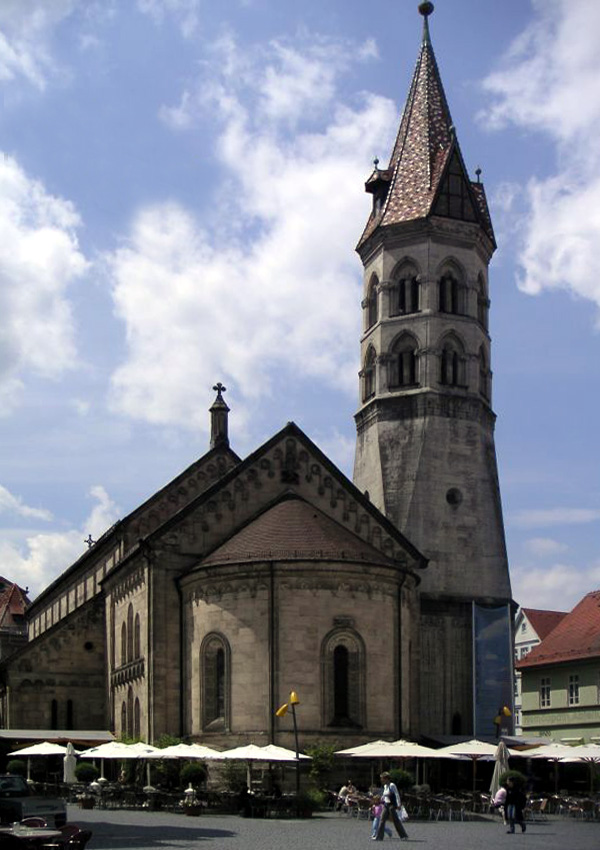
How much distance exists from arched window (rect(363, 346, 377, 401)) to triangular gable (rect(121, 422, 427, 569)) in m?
7.07

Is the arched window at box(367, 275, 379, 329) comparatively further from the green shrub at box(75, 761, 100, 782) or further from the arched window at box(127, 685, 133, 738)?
the green shrub at box(75, 761, 100, 782)

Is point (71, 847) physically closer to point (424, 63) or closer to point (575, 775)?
point (575, 775)

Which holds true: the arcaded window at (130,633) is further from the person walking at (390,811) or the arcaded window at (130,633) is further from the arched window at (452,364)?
the person walking at (390,811)

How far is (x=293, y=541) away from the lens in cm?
4806

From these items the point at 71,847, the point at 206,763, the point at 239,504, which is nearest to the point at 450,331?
the point at 239,504

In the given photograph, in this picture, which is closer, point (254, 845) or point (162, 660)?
point (254, 845)

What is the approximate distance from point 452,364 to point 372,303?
555 centimetres

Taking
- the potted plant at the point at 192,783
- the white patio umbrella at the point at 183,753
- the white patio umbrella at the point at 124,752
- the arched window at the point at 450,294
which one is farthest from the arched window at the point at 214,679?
the arched window at the point at 450,294

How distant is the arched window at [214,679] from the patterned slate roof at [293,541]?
3106 millimetres

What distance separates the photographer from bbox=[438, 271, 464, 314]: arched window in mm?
60625

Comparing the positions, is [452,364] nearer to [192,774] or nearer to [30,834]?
[192,774]

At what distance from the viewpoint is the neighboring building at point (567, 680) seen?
64500 millimetres

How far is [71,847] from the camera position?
73.2 feet

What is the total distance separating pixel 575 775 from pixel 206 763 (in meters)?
21.0
